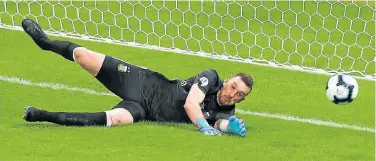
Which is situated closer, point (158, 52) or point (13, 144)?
point (13, 144)

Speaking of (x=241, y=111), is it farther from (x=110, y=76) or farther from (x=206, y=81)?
(x=110, y=76)

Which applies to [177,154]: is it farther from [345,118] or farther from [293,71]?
[293,71]

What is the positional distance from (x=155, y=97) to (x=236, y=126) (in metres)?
0.91

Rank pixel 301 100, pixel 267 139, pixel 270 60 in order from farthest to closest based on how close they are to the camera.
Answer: pixel 270 60
pixel 301 100
pixel 267 139

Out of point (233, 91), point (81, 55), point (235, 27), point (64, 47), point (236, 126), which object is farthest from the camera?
point (235, 27)

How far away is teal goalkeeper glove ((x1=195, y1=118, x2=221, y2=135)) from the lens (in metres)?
8.51

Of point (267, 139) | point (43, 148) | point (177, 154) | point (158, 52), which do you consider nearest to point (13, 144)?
point (43, 148)

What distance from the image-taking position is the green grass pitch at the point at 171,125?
789 cm

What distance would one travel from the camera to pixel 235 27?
43.9 feet

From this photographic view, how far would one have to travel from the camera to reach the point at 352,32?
525 inches

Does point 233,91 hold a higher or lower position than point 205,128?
higher

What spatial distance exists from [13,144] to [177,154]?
1.25m

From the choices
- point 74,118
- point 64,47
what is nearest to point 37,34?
point 64,47

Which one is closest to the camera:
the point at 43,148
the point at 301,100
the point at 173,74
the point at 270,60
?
the point at 43,148
